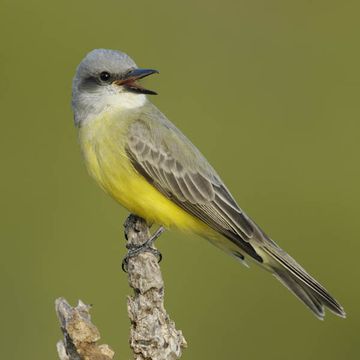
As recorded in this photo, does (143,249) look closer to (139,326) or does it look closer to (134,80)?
(139,326)

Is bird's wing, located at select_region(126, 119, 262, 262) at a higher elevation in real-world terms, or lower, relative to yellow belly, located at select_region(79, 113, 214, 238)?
higher

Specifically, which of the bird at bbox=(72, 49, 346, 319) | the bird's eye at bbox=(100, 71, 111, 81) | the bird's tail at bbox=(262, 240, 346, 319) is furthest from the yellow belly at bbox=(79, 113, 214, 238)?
the bird's tail at bbox=(262, 240, 346, 319)

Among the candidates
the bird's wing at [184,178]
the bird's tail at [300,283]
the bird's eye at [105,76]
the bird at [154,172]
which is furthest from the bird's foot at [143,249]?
the bird's eye at [105,76]

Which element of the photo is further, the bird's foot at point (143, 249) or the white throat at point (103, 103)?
the white throat at point (103, 103)

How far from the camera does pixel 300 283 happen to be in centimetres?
552

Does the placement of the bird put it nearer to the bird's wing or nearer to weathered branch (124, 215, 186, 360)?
the bird's wing

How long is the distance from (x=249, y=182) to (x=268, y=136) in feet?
1.79

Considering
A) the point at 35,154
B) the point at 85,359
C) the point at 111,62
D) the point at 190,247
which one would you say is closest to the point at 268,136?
the point at 190,247

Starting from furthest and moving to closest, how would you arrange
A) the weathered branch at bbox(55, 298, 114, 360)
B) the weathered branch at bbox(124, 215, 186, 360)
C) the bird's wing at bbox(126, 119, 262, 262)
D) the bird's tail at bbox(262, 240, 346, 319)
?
the bird's wing at bbox(126, 119, 262, 262) → the bird's tail at bbox(262, 240, 346, 319) → the weathered branch at bbox(124, 215, 186, 360) → the weathered branch at bbox(55, 298, 114, 360)

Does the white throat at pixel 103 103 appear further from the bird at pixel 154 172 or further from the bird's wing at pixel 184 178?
the bird's wing at pixel 184 178

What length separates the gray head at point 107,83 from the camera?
5652 millimetres

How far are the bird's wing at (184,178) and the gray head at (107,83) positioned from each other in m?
0.20

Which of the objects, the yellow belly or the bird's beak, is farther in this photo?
the bird's beak

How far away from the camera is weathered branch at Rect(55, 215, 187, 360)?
13.4 ft
